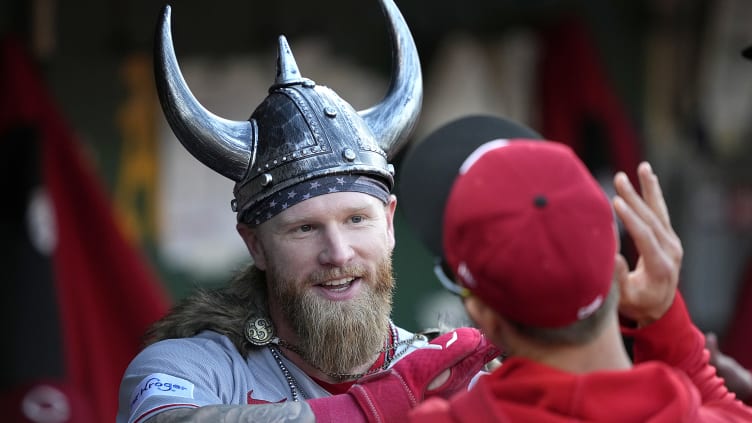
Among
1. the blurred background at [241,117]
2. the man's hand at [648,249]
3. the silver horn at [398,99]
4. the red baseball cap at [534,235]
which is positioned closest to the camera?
the red baseball cap at [534,235]

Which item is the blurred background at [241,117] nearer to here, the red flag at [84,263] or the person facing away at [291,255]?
the red flag at [84,263]

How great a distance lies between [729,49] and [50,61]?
3.81m

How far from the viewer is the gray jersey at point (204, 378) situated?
2.62 m

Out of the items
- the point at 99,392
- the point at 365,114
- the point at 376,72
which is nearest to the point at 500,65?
the point at 376,72

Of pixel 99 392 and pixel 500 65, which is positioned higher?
pixel 500 65

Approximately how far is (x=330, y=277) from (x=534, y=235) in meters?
1.09

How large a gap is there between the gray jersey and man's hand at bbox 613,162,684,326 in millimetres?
1026

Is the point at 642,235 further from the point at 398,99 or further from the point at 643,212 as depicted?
the point at 398,99

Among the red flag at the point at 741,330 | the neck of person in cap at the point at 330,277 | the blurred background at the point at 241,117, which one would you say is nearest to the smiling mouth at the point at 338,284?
the neck of person in cap at the point at 330,277

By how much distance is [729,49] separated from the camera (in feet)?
20.8

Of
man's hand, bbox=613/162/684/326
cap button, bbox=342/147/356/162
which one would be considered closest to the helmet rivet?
cap button, bbox=342/147/356/162

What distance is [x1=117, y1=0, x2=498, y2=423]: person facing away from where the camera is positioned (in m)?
2.85

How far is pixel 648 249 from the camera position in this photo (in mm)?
2160

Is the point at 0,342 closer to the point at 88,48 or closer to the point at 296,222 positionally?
the point at 88,48
